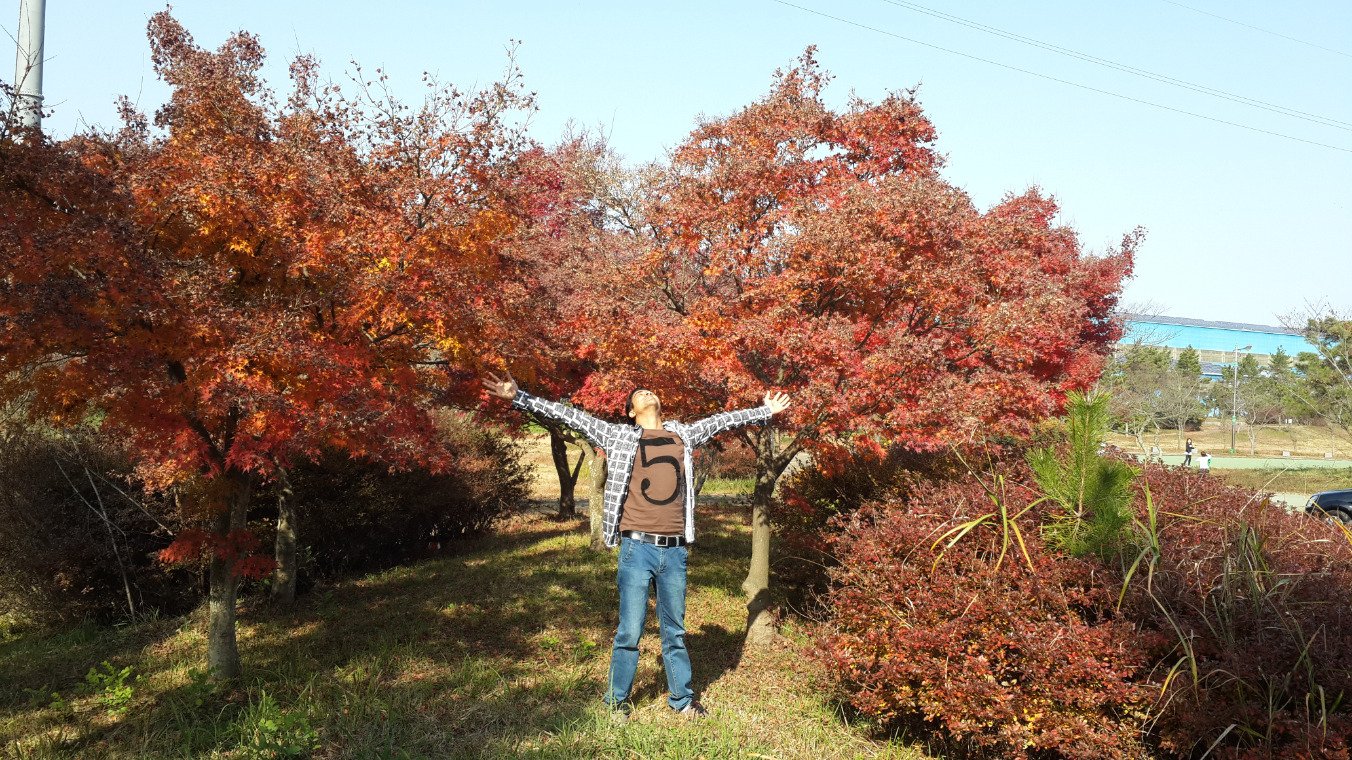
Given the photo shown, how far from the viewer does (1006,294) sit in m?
7.57

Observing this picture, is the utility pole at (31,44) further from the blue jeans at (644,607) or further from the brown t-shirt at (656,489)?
the blue jeans at (644,607)

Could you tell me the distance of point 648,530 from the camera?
15.0 feet

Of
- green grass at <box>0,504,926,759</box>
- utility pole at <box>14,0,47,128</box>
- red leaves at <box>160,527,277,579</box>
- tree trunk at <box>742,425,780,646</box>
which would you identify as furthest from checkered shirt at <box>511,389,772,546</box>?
utility pole at <box>14,0,47,128</box>

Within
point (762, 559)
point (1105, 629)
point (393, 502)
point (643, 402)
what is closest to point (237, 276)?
point (643, 402)

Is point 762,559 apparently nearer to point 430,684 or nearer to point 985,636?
point 430,684

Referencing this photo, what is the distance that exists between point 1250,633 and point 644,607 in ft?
9.39

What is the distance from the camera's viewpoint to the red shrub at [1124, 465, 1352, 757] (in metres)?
3.36

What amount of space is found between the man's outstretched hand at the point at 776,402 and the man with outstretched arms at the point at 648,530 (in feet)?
2.61

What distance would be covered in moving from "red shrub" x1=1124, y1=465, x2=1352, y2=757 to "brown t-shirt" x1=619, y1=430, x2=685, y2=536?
90.5 inches

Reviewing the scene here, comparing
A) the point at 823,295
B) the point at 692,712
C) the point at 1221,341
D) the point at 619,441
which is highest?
the point at 1221,341

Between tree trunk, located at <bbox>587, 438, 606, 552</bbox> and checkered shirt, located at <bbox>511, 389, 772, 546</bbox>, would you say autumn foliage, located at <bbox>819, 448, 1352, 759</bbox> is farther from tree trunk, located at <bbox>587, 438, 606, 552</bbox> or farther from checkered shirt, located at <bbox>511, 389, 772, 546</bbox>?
tree trunk, located at <bbox>587, 438, 606, 552</bbox>

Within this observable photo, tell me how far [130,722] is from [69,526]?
402cm

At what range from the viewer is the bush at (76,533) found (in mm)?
8250

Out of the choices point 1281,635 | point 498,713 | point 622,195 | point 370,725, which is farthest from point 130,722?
point 622,195
